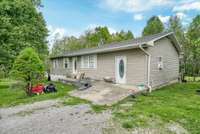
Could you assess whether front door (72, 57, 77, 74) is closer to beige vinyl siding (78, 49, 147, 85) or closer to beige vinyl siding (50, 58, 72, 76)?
beige vinyl siding (50, 58, 72, 76)

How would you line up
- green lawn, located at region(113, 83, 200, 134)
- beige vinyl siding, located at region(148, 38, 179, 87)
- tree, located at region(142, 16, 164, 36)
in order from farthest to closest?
tree, located at region(142, 16, 164, 36) < beige vinyl siding, located at region(148, 38, 179, 87) < green lawn, located at region(113, 83, 200, 134)

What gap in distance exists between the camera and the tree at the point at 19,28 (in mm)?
12953

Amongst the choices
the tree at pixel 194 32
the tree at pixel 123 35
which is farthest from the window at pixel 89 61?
the tree at pixel 123 35

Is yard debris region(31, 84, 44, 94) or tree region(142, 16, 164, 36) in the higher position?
tree region(142, 16, 164, 36)

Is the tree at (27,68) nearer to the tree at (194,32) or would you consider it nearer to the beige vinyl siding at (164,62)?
the beige vinyl siding at (164,62)

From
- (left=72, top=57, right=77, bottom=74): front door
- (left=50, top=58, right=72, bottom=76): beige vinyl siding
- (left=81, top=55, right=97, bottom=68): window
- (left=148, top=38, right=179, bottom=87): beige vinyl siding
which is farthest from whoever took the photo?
(left=50, top=58, right=72, bottom=76): beige vinyl siding

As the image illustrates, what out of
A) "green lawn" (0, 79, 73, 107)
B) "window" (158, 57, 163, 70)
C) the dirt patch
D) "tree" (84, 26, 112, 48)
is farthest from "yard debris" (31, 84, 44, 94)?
"tree" (84, 26, 112, 48)

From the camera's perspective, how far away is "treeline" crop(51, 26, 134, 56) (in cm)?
3634

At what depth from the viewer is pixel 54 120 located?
215 inches

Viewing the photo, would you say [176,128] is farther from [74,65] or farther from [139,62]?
[74,65]

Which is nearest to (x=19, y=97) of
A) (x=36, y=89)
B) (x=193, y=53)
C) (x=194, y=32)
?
(x=36, y=89)

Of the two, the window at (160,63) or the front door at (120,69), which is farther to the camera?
the front door at (120,69)

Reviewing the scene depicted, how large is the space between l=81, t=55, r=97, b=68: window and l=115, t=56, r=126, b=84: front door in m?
2.66

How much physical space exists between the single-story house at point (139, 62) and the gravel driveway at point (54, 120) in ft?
16.1
